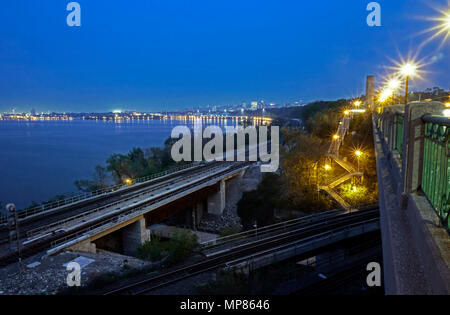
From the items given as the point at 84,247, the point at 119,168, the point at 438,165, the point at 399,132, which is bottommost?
the point at 84,247

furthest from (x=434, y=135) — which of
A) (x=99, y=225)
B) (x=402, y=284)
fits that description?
(x=99, y=225)

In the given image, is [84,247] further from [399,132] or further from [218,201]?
[218,201]

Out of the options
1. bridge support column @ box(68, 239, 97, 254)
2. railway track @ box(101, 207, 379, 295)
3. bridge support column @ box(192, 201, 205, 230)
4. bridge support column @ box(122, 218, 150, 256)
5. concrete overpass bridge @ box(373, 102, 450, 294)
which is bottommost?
bridge support column @ box(192, 201, 205, 230)

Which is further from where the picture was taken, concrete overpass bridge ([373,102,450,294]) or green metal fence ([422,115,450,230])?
green metal fence ([422,115,450,230])

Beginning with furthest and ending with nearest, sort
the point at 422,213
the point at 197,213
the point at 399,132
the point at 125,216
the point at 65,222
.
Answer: the point at 197,213
the point at 125,216
the point at 65,222
the point at 399,132
the point at 422,213

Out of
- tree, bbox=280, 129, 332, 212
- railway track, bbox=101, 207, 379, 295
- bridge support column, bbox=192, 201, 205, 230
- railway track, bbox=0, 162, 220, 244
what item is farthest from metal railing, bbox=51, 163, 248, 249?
tree, bbox=280, 129, 332, 212

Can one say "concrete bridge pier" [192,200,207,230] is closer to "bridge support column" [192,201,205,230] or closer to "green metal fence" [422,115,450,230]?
"bridge support column" [192,201,205,230]

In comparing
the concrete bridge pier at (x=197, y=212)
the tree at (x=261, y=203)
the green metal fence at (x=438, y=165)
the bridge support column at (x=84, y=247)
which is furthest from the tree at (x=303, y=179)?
the green metal fence at (x=438, y=165)

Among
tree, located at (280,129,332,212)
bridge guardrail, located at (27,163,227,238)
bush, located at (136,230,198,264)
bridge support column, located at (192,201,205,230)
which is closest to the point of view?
bush, located at (136,230,198,264)

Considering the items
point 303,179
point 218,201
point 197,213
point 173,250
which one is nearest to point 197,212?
point 197,213
